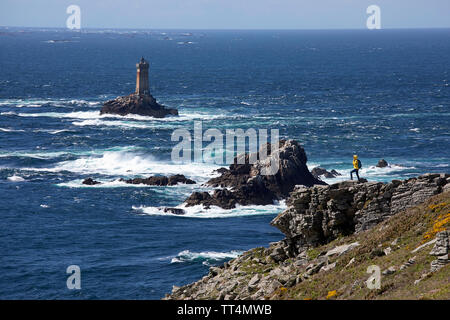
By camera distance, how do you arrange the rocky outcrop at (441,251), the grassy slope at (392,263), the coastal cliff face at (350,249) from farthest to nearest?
the coastal cliff face at (350,249) → the rocky outcrop at (441,251) → the grassy slope at (392,263)

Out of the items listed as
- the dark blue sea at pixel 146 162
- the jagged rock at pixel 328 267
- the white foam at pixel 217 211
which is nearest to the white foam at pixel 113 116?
the dark blue sea at pixel 146 162

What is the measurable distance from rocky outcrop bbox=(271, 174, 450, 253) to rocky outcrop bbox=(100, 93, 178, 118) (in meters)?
91.5

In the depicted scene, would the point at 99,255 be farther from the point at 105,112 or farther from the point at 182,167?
the point at 105,112

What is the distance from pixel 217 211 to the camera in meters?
73.1

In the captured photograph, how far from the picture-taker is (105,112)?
127250 mm

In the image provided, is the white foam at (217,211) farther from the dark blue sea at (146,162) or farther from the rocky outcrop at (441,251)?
the rocky outcrop at (441,251)

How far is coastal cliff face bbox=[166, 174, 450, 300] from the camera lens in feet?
85.9

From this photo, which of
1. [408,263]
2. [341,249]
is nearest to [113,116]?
[341,249]

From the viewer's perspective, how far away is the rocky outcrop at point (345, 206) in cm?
3325

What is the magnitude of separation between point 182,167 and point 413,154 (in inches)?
1089

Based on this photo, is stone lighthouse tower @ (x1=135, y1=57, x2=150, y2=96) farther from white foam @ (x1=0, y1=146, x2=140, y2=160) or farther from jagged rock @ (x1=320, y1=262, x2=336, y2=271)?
jagged rock @ (x1=320, y1=262, x2=336, y2=271)

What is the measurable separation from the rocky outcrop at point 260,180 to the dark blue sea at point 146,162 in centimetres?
194
